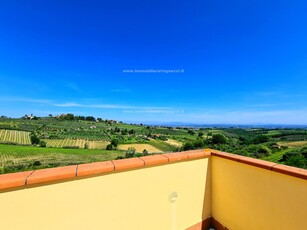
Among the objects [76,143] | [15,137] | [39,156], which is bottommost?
[39,156]

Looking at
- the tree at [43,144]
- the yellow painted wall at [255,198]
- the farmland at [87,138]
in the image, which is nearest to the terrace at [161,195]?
the yellow painted wall at [255,198]

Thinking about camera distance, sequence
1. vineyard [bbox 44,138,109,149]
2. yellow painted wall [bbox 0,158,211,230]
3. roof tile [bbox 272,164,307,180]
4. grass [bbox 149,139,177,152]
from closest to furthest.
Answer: yellow painted wall [bbox 0,158,211,230]
roof tile [bbox 272,164,307,180]
grass [bbox 149,139,177,152]
vineyard [bbox 44,138,109,149]

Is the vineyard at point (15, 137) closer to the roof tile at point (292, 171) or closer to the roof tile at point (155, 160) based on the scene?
the roof tile at point (155, 160)

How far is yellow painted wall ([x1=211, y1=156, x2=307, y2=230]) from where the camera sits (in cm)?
121

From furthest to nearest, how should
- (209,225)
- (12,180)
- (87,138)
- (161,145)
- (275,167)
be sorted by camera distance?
(87,138) < (161,145) < (209,225) < (275,167) < (12,180)

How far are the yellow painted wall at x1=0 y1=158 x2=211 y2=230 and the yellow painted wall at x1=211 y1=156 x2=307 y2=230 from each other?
15cm

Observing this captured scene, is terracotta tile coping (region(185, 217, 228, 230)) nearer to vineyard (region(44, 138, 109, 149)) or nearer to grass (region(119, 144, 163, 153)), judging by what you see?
grass (region(119, 144, 163, 153))

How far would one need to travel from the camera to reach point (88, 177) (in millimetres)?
1224

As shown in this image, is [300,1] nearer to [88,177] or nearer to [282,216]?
[282,216]

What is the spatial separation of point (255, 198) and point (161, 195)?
0.86 meters

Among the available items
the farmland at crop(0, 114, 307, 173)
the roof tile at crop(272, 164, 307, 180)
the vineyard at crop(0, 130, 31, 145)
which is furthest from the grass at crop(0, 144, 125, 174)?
the roof tile at crop(272, 164, 307, 180)

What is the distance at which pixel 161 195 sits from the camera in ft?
5.15

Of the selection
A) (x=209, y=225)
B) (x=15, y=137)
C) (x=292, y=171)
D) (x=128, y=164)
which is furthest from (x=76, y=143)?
(x=292, y=171)

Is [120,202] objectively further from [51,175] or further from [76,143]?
[76,143]
